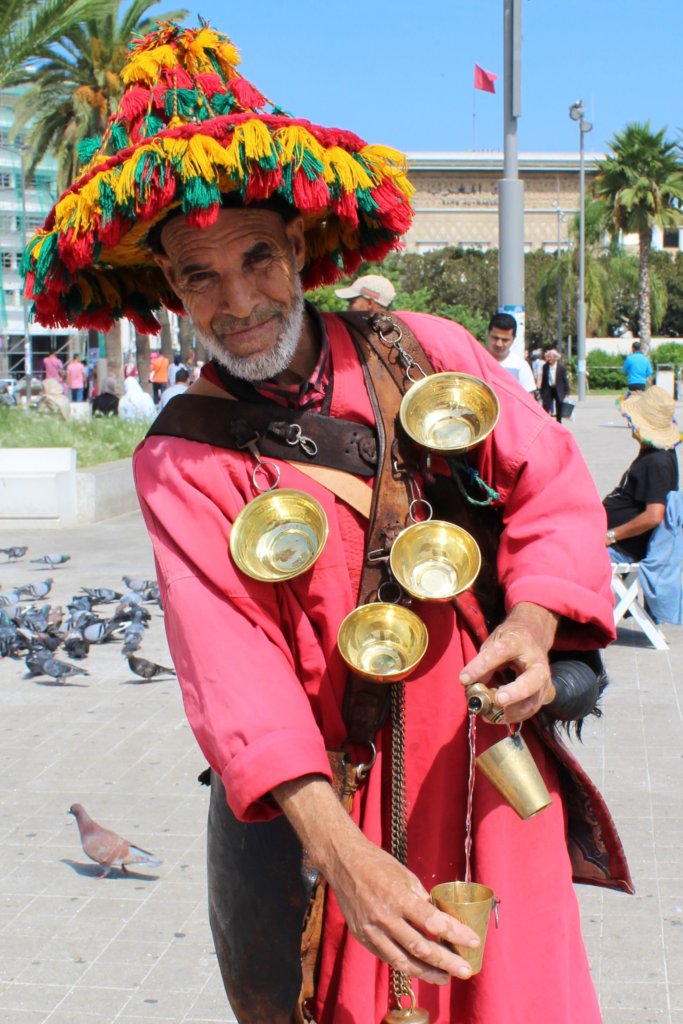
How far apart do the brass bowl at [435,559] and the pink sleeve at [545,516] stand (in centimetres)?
7

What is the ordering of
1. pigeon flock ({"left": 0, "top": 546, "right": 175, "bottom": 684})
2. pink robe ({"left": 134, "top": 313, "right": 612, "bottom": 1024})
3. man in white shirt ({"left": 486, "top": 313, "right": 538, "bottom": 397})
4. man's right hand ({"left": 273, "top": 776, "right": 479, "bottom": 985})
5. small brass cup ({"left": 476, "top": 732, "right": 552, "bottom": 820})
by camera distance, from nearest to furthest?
man's right hand ({"left": 273, "top": 776, "right": 479, "bottom": 985}) < small brass cup ({"left": 476, "top": 732, "right": 552, "bottom": 820}) < pink robe ({"left": 134, "top": 313, "right": 612, "bottom": 1024}) < pigeon flock ({"left": 0, "top": 546, "right": 175, "bottom": 684}) < man in white shirt ({"left": 486, "top": 313, "right": 538, "bottom": 397})

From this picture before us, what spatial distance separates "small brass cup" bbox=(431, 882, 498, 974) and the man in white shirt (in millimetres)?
8487

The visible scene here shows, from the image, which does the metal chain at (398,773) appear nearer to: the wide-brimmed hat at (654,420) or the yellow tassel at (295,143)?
the yellow tassel at (295,143)

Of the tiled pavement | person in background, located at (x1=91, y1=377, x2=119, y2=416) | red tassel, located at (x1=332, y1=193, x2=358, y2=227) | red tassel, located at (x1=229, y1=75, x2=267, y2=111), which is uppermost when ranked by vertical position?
red tassel, located at (x1=229, y1=75, x2=267, y2=111)

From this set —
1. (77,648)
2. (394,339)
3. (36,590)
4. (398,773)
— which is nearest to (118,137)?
(394,339)

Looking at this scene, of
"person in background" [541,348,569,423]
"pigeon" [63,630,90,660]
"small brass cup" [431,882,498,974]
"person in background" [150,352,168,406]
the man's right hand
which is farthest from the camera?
"person in background" [150,352,168,406]

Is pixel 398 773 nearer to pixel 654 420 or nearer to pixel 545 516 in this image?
pixel 545 516

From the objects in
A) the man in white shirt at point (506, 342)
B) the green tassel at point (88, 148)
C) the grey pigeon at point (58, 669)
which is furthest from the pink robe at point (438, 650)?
the man in white shirt at point (506, 342)

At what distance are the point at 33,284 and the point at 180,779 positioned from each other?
3.95 m

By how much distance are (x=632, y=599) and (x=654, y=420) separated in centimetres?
110

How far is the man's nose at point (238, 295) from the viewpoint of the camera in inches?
86.5

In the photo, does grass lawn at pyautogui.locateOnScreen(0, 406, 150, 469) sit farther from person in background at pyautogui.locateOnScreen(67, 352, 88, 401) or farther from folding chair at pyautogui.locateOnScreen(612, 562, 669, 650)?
person in background at pyautogui.locateOnScreen(67, 352, 88, 401)

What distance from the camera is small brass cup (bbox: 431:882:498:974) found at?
184 centimetres

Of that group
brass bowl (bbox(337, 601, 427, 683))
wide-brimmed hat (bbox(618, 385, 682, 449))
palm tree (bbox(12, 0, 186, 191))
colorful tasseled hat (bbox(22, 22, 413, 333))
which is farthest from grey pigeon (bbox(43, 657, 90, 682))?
palm tree (bbox(12, 0, 186, 191))
